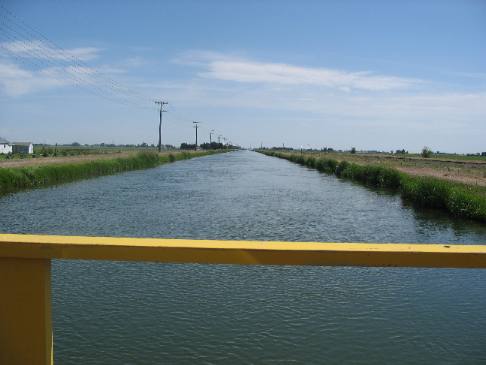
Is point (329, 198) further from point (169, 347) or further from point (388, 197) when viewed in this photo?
point (169, 347)

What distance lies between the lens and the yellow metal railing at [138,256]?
2.39 m

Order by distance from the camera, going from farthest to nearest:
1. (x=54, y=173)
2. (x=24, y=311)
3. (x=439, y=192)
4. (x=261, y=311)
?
(x=54, y=173)
(x=439, y=192)
(x=261, y=311)
(x=24, y=311)

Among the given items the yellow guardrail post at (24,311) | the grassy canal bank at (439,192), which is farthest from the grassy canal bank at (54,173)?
the yellow guardrail post at (24,311)

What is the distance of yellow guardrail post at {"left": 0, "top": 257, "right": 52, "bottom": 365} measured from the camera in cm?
249

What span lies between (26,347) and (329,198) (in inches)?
851

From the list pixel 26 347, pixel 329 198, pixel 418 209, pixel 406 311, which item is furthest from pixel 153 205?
pixel 26 347

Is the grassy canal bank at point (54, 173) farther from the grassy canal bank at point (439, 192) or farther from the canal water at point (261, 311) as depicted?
the grassy canal bank at point (439, 192)

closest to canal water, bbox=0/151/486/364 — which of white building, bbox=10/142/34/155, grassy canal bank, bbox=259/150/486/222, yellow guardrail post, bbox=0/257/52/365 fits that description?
yellow guardrail post, bbox=0/257/52/365

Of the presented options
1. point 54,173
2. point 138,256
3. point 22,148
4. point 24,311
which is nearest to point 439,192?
point 138,256

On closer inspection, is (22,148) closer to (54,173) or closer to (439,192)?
(54,173)

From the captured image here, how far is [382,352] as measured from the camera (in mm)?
4996

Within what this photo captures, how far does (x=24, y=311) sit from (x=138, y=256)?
31.6 inches

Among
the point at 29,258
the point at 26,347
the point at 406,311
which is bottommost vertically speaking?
the point at 406,311

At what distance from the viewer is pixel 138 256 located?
2.39 m
